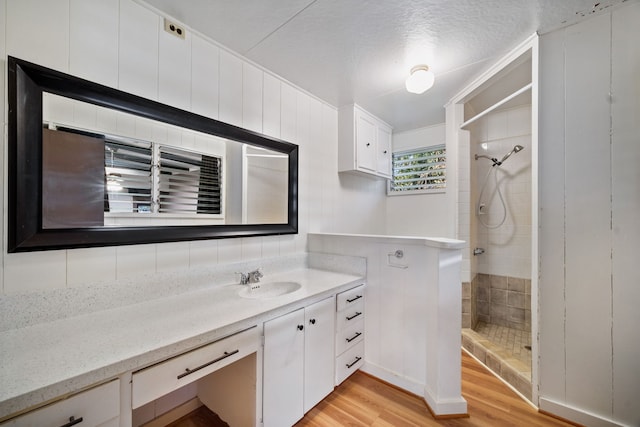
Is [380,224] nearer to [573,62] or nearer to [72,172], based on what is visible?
[573,62]

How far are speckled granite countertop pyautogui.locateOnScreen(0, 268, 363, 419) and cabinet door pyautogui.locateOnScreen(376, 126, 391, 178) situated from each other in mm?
2010

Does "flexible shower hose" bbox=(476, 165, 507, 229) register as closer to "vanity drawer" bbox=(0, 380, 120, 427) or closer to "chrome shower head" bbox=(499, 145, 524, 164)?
"chrome shower head" bbox=(499, 145, 524, 164)

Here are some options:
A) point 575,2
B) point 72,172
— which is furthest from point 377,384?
point 575,2

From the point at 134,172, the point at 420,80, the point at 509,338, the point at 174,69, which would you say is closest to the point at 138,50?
the point at 174,69

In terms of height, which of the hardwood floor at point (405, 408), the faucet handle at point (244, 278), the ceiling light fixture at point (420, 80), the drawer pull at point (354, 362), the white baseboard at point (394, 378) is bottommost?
the hardwood floor at point (405, 408)

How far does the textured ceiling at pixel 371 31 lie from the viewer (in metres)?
1.38

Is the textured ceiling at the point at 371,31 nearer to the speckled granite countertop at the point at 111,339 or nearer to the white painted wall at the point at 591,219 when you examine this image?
the white painted wall at the point at 591,219

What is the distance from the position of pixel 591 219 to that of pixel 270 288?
2104 mm

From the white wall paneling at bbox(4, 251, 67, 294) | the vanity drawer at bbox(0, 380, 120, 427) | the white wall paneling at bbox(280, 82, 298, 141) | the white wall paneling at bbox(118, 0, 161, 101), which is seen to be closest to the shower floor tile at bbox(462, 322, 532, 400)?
the vanity drawer at bbox(0, 380, 120, 427)

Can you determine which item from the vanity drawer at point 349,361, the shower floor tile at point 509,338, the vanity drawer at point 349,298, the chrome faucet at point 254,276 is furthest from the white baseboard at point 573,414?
the chrome faucet at point 254,276

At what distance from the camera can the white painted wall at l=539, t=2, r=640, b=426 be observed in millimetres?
1366

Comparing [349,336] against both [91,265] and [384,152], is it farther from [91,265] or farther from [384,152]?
[384,152]

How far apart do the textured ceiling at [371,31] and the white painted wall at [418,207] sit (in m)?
1.01

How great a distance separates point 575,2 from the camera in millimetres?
1372
